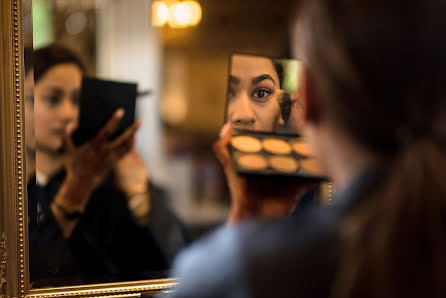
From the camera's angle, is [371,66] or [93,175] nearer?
[371,66]

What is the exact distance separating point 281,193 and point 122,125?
0.31m

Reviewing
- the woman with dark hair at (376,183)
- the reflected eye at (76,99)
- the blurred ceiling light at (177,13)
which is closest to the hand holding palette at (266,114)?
the blurred ceiling light at (177,13)

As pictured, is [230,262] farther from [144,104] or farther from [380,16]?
[144,104]

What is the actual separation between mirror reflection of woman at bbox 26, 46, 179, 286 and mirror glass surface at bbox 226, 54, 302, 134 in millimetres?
202

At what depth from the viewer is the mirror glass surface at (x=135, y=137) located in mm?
768

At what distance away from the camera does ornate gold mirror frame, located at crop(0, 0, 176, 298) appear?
0.69 m

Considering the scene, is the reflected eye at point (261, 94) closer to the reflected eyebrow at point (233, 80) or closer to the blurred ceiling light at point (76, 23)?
the reflected eyebrow at point (233, 80)

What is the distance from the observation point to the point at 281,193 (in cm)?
80

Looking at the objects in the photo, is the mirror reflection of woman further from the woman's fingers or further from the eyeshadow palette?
the eyeshadow palette

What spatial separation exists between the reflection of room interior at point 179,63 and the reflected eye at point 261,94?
59 mm

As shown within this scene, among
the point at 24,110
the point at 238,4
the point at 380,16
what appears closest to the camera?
the point at 380,16

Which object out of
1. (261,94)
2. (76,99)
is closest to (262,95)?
(261,94)

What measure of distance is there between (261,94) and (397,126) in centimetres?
41

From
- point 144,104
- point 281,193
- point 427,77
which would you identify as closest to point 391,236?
point 427,77
